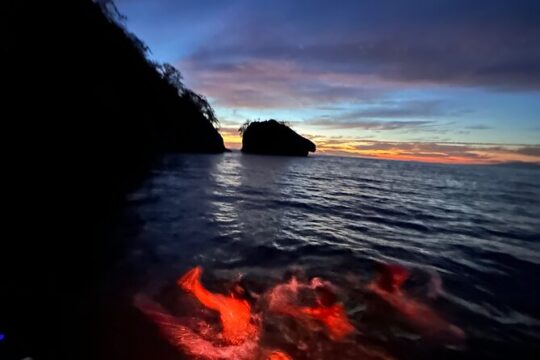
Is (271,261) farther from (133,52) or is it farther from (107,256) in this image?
(133,52)

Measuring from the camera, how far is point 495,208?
75.3 ft

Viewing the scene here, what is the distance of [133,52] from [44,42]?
22.3 m

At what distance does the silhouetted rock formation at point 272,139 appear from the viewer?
122562 mm

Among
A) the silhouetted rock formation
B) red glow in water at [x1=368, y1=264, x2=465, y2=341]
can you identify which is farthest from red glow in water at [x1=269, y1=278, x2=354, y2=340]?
the silhouetted rock formation

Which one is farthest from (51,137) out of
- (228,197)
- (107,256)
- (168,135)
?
(168,135)

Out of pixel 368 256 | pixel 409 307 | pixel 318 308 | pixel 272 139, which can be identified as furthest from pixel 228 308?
pixel 272 139

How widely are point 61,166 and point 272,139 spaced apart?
346 ft

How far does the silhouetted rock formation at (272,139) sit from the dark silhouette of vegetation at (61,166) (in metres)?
88.7

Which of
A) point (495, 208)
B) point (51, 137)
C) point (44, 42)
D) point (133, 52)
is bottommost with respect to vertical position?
point (495, 208)

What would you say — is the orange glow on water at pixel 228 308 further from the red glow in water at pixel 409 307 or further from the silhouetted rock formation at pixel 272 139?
the silhouetted rock formation at pixel 272 139

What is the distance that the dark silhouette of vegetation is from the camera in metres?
5.06

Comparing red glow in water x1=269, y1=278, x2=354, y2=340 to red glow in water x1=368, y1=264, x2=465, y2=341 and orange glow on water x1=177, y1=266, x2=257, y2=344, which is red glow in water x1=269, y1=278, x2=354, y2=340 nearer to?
orange glow on water x1=177, y1=266, x2=257, y2=344

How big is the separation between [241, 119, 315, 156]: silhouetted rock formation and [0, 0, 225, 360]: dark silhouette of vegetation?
88.7 meters

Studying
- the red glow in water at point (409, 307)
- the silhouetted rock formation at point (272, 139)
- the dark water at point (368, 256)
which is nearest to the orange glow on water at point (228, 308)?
the dark water at point (368, 256)
